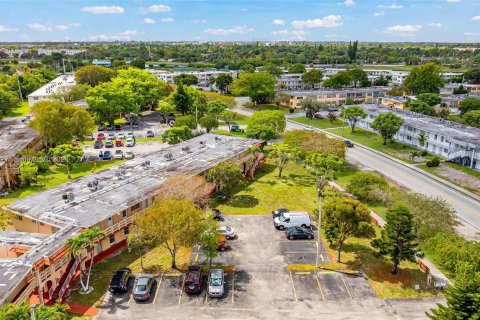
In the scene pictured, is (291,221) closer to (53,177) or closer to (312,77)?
(53,177)

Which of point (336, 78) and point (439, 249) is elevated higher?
point (336, 78)

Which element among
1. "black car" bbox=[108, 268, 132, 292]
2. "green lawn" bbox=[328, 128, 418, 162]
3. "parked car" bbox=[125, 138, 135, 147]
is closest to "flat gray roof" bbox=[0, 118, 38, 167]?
"parked car" bbox=[125, 138, 135, 147]

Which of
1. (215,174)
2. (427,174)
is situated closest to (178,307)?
(215,174)

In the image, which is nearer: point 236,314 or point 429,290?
point 236,314

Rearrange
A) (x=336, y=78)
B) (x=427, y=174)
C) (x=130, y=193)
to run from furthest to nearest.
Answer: (x=336, y=78) < (x=427, y=174) < (x=130, y=193)

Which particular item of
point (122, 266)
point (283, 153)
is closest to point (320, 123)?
point (283, 153)

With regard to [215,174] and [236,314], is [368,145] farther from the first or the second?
[236,314]
